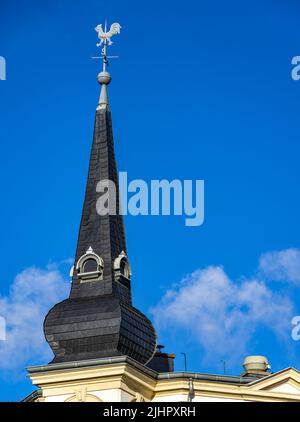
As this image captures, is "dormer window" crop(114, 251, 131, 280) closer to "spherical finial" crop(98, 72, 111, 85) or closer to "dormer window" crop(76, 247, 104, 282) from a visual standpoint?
"dormer window" crop(76, 247, 104, 282)

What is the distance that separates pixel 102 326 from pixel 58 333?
2.17 metres

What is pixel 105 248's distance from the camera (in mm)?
64312

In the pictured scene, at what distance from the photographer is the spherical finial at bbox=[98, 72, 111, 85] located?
7031cm

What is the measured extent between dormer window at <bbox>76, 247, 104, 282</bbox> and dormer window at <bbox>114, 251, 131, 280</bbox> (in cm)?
72

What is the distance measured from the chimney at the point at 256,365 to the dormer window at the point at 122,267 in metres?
7.54

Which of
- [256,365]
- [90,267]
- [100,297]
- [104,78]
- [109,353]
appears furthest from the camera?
[104,78]

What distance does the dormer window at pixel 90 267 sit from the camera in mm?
63394

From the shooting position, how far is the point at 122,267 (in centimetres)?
6406

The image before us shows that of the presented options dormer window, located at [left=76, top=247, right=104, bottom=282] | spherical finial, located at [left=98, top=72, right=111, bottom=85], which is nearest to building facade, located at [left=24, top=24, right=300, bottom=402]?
dormer window, located at [left=76, top=247, right=104, bottom=282]

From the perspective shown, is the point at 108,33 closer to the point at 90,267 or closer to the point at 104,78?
the point at 104,78

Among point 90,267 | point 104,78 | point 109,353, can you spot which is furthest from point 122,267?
point 104,78

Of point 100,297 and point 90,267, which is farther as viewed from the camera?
point 90,267

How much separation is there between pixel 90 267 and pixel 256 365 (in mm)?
9714
